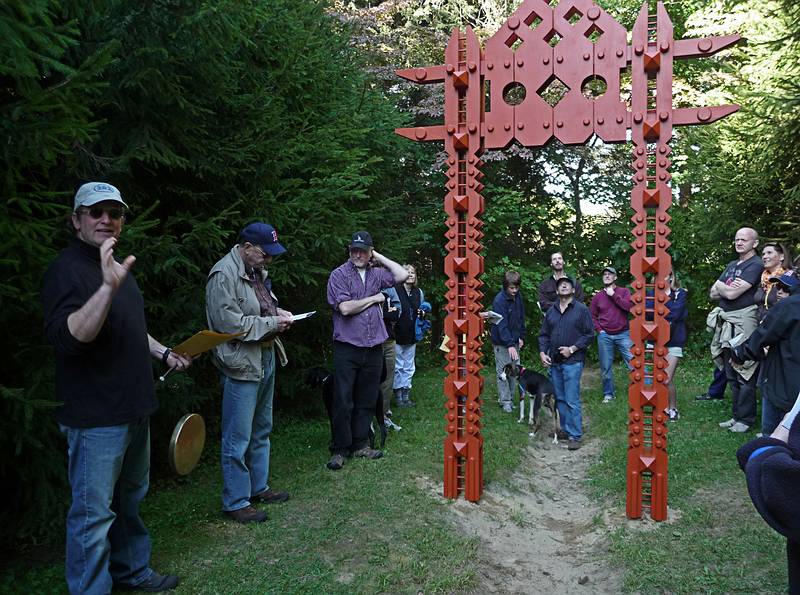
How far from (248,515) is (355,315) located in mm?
2123

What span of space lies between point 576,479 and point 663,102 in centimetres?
402

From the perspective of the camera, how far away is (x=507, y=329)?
9.59 m

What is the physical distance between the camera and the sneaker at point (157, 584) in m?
3.79

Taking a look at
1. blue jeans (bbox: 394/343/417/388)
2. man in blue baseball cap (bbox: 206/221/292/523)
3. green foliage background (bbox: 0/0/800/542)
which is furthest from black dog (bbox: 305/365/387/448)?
blue jeans (bbox: 394/343/417/388)

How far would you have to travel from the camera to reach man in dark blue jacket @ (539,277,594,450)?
765cm

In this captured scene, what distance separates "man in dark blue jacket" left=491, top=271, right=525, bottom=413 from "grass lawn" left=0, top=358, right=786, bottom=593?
8.08ft

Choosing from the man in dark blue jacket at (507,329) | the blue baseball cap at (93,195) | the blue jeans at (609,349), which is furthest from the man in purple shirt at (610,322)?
the blue baseball cap at (93,195)

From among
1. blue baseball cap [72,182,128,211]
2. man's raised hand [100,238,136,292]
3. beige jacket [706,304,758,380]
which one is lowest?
beige jacket [706,304,758,380]

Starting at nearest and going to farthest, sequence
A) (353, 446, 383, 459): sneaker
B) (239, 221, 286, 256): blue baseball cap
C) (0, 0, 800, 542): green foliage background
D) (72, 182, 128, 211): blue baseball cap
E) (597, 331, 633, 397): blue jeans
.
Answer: (72, 182, 128, 211): blue baseball cap
(0, 0, 800, 542): green foliage background
(239, 221, 286, 256): blue baseball cap
(353, 446, 383, 459): sneaker
(597, 331, 633, 397): blue jeans

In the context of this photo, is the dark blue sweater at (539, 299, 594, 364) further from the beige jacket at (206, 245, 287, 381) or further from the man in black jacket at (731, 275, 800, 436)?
the beige jacket at (206, 245, 287, 381)

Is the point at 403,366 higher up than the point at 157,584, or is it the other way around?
the point at 403,366

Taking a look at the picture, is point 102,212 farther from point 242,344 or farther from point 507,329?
point 507,329

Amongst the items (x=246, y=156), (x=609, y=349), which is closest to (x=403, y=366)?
(x=609, y=349)

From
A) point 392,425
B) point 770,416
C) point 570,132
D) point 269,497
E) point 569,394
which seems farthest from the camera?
point 392,425
